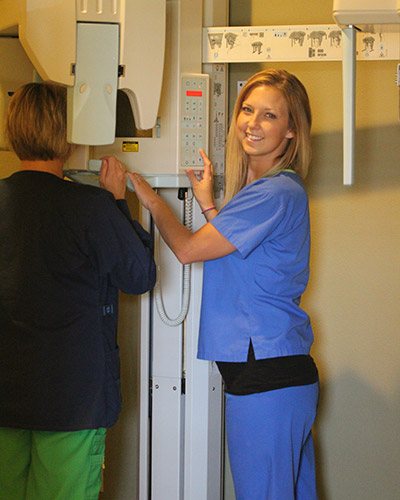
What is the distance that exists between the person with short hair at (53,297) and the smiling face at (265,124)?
0.39 m

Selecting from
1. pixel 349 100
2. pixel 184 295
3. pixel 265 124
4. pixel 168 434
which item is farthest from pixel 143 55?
pixel 168 434

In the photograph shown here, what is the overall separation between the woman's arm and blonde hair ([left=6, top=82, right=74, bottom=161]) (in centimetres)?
27

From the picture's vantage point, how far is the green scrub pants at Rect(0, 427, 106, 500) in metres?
2.09

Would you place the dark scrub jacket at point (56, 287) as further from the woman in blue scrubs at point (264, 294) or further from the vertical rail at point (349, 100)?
the vertical rail at point (349, 100)

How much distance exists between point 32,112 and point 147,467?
115cm

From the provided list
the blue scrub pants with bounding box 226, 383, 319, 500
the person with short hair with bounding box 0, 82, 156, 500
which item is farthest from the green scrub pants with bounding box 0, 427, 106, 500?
the blue scrub pants with bounding box 226, 383, 319, 500

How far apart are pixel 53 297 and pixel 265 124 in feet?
2.26

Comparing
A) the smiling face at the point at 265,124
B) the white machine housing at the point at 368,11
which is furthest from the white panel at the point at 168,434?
the white machine housing at the point at 368,11

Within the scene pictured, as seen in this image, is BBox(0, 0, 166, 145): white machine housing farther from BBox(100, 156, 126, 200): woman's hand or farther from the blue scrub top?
the blue scrub top

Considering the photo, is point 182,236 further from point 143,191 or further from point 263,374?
point 263,374

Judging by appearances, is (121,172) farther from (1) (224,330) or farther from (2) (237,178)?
(1) (224,330)

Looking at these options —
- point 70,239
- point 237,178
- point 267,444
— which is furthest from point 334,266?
point 70,239

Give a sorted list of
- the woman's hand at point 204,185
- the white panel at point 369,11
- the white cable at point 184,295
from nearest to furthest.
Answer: the white panel at point 369,11, the woman's hand at point 204,185, the white cable at point 184,295

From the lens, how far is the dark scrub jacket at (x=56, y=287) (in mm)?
2037
